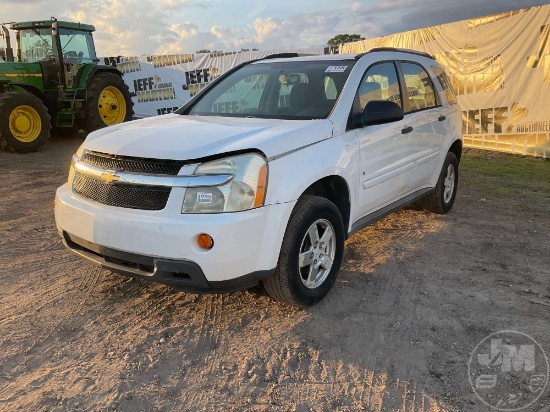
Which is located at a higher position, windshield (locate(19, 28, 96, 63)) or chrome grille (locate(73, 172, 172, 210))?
windshield (locate(19, 28, 96, 63))

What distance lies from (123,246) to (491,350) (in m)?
2.35

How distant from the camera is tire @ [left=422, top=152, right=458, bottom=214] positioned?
561 centimetres

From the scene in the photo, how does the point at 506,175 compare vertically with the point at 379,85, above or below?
below

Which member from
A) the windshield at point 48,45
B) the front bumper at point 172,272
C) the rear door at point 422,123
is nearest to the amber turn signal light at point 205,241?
the front bumper at point 172,272

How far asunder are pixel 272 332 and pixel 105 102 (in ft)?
36.1

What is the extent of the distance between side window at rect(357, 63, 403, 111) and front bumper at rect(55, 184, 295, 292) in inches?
58.7

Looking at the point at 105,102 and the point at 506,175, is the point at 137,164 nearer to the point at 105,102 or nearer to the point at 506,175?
the point at 506,175

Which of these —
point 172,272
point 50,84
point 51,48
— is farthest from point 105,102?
point 172,272

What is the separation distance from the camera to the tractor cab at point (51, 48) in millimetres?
11438

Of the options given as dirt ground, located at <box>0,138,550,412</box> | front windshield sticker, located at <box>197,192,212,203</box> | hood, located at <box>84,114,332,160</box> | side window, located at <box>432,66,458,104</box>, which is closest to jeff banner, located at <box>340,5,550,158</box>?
side window, located at <box>432,66,458,104</box>

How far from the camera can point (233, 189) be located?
116 inches

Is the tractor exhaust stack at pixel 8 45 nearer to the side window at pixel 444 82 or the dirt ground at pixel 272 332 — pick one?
the dirt ground at pixel 272 332

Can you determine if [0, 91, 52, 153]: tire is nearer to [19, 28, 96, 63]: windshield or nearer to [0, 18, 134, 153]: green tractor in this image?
[0, 18, 134, 153]: green tractor

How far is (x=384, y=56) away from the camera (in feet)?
15.1
